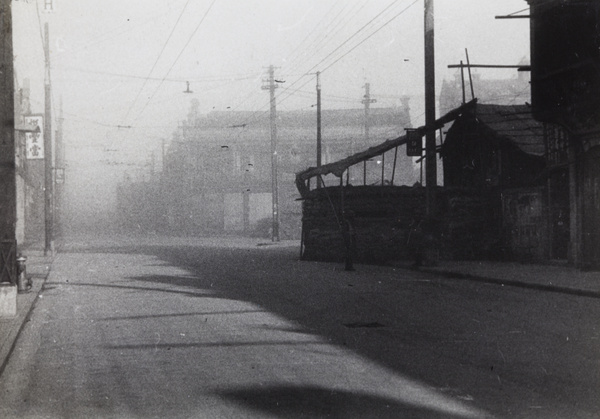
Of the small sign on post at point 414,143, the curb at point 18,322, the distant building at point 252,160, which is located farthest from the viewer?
the distant building at point 252,160

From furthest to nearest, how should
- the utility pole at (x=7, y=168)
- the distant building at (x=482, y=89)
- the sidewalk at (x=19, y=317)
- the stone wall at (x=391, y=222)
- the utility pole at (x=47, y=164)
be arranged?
the distant building at (x=482, y=89), the utility pole at (x=47, y=164), the stone wall at (x=391, y=222), the utility pole at (x=7, y=168), the sidewalk at (x=19, y=317)

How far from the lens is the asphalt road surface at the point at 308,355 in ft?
20.2

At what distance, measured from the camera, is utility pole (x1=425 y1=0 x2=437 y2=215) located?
22.5 m

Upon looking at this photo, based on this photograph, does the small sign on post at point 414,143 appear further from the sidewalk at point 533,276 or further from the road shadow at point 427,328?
the road shadow at point 427,328

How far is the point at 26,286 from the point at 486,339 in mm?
11451

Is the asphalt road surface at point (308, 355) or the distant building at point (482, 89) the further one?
the distant building at point (482, 89)

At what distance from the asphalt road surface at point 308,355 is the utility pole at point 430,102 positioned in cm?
692

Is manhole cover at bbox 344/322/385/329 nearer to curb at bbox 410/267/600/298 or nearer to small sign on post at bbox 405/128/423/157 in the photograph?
curb at bbox 410/267/600/298

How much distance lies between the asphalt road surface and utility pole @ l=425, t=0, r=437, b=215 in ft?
22.7

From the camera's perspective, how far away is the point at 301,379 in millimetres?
7098

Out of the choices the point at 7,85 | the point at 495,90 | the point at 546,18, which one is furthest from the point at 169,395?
the point at 495,90

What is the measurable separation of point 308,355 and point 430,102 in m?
15.8

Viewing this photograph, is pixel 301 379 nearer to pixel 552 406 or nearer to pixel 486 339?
pixel 552 406

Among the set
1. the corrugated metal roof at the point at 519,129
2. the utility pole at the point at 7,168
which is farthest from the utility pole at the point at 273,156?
the utility pole at the point at 7,168
